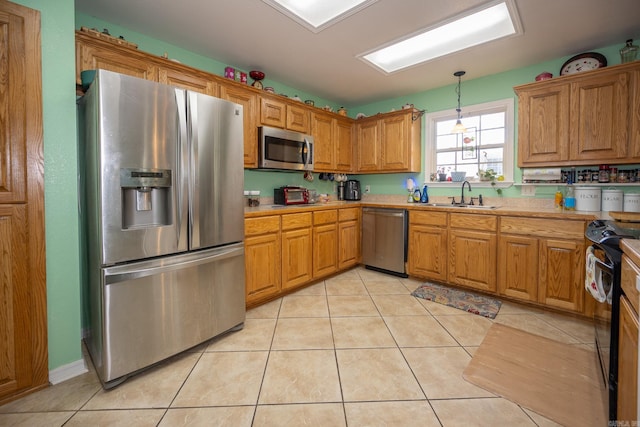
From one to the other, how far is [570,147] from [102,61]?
4.03 metres

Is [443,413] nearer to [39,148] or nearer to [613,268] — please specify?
[613,268]

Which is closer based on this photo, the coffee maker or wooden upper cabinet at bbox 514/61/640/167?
wooden upper cabinet at bbox 514/61/640/167

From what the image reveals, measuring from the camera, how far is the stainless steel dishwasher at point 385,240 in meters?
3.44

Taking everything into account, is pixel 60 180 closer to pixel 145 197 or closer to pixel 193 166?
pixel 145 197

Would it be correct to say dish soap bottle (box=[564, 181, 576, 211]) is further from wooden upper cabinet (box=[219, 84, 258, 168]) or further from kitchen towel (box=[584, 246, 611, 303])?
wooden upper cabinet (box=[219, 84, 258, 168])

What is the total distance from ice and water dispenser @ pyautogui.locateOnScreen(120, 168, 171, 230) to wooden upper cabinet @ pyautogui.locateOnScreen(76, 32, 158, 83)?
94 cm

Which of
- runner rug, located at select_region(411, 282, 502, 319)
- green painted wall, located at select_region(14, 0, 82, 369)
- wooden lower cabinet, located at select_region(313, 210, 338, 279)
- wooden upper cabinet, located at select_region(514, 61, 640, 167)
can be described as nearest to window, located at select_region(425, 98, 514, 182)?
wooden upper cabinet, located at select_region(514, 61, 640, 167)

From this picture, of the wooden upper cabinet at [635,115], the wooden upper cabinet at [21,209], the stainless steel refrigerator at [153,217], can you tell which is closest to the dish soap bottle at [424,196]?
the wooden upper cabinet at [635,115]

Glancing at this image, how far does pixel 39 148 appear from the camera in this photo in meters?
1.53

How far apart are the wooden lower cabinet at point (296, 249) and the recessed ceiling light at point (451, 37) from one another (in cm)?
185

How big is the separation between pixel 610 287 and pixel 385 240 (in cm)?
232

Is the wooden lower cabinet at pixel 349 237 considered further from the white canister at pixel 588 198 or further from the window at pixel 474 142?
the white canister at pixel 588 198

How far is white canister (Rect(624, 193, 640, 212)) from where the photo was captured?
2396 millimetres

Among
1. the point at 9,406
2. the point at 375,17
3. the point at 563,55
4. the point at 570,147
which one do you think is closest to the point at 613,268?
the point at 570,147
